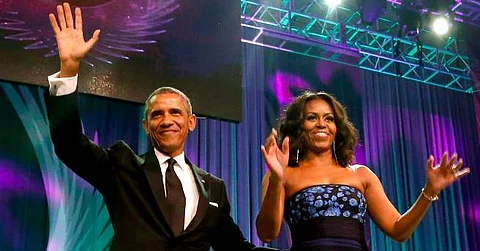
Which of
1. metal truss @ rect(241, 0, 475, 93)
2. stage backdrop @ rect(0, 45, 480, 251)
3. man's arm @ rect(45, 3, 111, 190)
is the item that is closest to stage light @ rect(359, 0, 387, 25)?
metal truss @ rect(241, 0, 475, 93)

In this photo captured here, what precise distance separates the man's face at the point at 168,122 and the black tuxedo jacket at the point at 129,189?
6 cm

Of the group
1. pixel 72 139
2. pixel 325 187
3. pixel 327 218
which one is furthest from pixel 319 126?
pixel 72 139

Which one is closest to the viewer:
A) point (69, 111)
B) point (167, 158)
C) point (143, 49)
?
point (69, 111)

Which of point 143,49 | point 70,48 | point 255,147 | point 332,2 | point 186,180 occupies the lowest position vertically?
point 186,180

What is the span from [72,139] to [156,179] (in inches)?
11.3

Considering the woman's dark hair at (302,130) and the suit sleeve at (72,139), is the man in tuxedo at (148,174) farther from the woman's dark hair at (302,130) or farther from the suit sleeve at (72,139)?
the woman's dark hair at (302,130)

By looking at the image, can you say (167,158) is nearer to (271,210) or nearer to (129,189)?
(129,189)

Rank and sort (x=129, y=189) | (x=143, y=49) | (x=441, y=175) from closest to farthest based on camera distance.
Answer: (x=129, y=189) < (x=441, y=175) < (x=143, y=49)

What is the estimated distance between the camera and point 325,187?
218cm

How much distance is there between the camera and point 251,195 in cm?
579

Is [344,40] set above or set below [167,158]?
above

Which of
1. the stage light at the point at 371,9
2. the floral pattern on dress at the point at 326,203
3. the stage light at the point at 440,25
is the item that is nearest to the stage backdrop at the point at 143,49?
the floral pattern on dress at the point at 326,203

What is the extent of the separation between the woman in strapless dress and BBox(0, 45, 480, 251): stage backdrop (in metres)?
2.42

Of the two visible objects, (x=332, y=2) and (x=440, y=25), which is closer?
(x=332, y=2)
